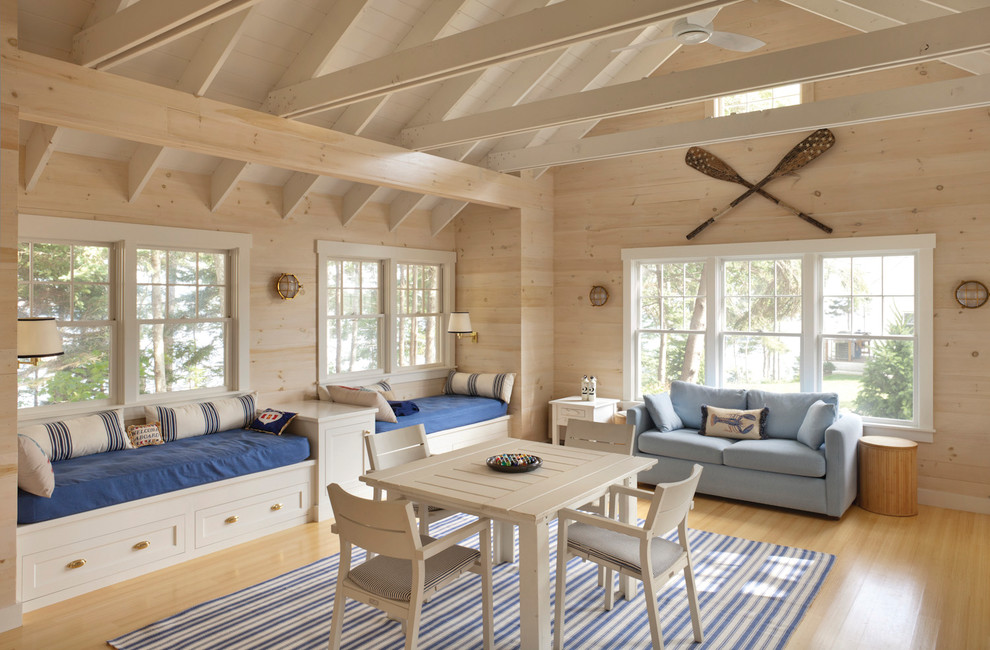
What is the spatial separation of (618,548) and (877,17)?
4320 millimetres

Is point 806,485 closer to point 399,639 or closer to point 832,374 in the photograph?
point 832,374

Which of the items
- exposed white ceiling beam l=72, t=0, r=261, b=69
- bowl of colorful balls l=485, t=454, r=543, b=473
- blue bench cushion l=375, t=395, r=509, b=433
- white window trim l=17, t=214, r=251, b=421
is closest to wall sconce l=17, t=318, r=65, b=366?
white window trim l=17, t=214, r=251, b=421

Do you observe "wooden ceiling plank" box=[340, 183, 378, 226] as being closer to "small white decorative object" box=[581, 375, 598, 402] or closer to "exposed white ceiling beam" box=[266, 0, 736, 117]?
"exposed white ceiling beam" box=[266, 0, 736, 117]

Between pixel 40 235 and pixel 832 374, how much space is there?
6.05 m

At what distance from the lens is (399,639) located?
3320 millimetres

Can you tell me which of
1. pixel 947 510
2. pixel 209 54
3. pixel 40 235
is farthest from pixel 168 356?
pixel 947 510

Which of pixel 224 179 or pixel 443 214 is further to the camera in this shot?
pixel 443 214

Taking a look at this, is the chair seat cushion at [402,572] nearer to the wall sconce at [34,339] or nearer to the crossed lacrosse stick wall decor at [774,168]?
the wall sconce at [34,339]

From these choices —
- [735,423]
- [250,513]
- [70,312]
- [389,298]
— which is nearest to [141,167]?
[70,312]

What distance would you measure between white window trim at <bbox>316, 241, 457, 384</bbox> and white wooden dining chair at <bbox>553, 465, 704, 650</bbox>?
3433 millimetres

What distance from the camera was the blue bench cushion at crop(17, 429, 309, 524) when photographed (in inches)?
144

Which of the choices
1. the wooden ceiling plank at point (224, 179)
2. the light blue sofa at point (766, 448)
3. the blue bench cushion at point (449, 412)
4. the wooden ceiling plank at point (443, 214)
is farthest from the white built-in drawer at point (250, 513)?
the wooden ceiling plank at point (443, 214)

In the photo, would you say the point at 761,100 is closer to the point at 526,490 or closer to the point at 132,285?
the point at 526,490

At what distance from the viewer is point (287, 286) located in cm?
579
